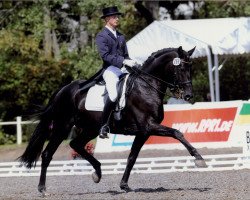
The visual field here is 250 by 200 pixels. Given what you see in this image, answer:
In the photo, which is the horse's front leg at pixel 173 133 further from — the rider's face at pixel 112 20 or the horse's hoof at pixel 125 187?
the rider's face at pixel 112 20

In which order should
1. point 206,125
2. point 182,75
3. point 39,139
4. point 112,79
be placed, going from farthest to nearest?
point 206,125
point 39,139
point 112,79
point 182,75

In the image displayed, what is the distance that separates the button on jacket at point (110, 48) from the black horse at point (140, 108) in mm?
317

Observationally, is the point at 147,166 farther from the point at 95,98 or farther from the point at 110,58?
the point at 110,58

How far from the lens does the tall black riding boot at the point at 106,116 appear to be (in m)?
11.2

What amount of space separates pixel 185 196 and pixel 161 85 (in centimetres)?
172

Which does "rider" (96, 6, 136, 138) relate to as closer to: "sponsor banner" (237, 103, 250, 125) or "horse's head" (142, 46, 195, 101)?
"horse's head" (142, 46, 195, 101)

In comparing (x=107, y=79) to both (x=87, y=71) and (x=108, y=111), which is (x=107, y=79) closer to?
(x=108, y=111)

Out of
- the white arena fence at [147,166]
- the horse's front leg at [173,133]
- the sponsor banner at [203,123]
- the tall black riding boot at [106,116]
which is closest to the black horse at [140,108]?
the horse's front leg at [173,133]

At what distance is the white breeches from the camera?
11.2 m

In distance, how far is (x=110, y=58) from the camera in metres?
11.2

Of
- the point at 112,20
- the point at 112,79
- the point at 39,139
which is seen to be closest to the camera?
the point at 112,79

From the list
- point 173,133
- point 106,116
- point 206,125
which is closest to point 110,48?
point 106,116

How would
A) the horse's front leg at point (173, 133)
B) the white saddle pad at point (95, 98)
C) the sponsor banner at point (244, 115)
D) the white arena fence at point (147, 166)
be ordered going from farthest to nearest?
the sponsor banner at point (244, 115), the white arena fence at point (147, 166), the white saddle pad at point (95, 98), the horse's front leg at point (173, 133)

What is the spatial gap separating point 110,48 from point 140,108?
101cm
